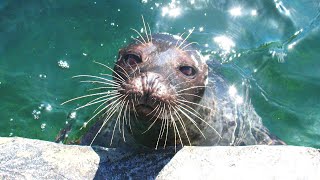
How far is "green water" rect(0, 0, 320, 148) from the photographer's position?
8242 mm

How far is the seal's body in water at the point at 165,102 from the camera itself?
481 cm

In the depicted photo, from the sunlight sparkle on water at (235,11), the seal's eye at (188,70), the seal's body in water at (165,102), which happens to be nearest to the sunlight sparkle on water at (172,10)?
the sunlight sparkle on water at (235,11)

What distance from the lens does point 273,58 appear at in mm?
9062

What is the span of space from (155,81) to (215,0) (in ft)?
16.8

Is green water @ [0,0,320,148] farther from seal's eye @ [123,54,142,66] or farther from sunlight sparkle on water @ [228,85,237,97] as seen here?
seal's eye @ [123,54,142,66]

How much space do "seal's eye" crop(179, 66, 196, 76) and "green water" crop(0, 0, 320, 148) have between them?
2449 mm

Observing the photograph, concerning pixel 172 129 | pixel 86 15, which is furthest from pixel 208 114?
pixel 86 15

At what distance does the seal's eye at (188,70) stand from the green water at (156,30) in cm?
245

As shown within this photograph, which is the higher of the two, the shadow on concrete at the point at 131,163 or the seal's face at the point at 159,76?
the seal's face at the point at 159,76

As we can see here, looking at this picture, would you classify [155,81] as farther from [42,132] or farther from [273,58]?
[273,58]

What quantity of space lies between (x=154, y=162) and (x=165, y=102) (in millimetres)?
582

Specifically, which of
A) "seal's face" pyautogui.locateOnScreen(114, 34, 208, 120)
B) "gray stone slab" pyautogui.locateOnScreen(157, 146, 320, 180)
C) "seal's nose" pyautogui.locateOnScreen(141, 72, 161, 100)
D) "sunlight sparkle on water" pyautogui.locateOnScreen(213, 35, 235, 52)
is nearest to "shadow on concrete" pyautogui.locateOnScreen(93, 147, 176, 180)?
"gray stone slab" pyautogui.locateOnScreen(157, 146, 320, 180)

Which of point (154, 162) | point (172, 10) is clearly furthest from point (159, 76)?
point (172, 10)

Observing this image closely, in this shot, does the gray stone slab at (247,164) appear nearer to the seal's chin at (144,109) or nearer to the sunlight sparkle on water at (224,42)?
the seal's chin at (144,109)
